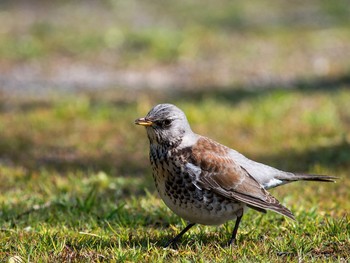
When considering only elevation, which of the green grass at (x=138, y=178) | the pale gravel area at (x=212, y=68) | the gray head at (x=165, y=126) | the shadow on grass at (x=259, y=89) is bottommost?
the green grass at (x=138, y=178)

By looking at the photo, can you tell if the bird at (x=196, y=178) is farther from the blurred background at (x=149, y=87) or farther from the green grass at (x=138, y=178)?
the blurred background at (x=149, y=87)

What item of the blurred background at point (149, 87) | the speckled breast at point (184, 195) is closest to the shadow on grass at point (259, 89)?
the blurred background at point (149, 87)

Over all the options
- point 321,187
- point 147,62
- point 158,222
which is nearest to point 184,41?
point 147,62

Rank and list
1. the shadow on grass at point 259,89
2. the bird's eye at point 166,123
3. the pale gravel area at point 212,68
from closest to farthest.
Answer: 1. the bird's eye at point 166,123
2. the shadow on grass at point 259,89
3. the pale gravel area at point 212,68

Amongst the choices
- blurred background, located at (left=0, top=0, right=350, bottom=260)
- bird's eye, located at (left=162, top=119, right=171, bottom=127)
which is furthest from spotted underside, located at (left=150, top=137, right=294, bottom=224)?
blurred background, located at (left=0, top=0, right=350, bottom=260)

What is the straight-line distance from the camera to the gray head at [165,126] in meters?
6.02

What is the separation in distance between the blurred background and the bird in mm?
1259

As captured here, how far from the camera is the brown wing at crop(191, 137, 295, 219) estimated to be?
5922 millimetres

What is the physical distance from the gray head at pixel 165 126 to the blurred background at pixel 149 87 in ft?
4.29

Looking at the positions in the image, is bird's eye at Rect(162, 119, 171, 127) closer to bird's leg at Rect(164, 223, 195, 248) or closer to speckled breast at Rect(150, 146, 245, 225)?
speckled breast at Rect(150, 146, 245, 225)

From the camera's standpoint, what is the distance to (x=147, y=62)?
1560 centimetres

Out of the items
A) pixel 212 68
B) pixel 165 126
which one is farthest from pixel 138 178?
pixel 212 68

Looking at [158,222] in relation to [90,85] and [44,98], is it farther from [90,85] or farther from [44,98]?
[90,85]

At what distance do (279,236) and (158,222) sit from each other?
1.28 m
